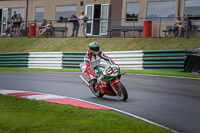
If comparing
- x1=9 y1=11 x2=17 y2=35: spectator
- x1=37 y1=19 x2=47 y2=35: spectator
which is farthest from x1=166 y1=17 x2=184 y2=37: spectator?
x1=9 y1=11 x2=17 y2=35: spectator

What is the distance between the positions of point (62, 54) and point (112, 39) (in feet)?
15.4

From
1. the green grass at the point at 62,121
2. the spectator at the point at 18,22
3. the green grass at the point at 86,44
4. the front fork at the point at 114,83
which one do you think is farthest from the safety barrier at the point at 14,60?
the green grass at the point at 62,121

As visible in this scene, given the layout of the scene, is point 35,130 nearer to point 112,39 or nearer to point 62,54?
point 62,54

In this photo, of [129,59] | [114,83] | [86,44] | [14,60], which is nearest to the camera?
[114,83]

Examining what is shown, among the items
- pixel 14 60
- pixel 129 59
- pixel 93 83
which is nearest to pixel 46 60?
pixel 14 60

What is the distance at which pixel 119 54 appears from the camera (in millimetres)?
20312

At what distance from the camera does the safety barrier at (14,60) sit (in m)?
23.8

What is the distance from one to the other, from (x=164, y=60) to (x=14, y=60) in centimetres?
998

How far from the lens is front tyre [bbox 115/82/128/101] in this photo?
33.3 ft

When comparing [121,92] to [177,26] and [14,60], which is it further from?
[14,60]

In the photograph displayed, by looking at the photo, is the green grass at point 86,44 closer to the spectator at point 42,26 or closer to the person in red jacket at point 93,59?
the spectator at point 42,26

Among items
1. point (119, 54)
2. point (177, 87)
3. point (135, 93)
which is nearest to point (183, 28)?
point (119, 54)

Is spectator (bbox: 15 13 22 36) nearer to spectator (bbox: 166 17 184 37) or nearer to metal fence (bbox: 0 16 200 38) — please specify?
metal fence (bbox: 0 16 200 38)

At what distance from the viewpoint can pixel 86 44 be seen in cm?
2570
